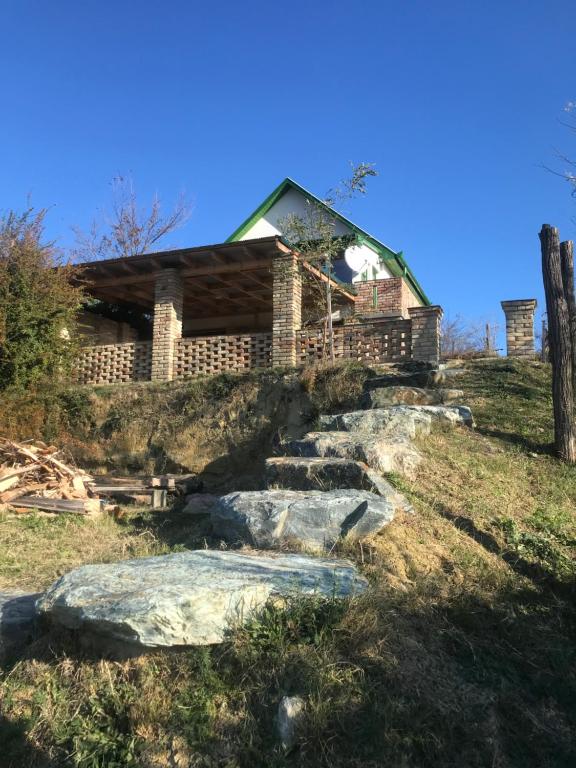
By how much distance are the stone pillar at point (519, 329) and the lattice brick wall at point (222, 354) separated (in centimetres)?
498

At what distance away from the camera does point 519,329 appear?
1303cm

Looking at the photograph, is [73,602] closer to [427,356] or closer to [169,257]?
[427,356]

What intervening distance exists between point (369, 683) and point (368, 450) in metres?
3.43

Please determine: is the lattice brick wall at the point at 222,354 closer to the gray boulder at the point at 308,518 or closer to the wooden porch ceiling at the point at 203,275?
the wooden porch ceiling at the point at 203,275

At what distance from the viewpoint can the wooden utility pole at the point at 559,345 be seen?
7625 millimetres

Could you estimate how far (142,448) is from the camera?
1167 centimetres

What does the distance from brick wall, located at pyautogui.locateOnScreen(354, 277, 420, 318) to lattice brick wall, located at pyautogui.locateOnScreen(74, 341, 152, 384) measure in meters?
6.04

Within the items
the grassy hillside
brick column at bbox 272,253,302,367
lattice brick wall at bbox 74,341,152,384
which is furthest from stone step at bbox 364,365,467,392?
lattice brick wall at bbox 74,341,152,384

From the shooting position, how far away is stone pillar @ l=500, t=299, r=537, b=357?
→ 12.9 metres

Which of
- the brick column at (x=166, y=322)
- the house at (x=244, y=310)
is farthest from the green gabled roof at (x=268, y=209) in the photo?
the brick column at (x=166, y=322)

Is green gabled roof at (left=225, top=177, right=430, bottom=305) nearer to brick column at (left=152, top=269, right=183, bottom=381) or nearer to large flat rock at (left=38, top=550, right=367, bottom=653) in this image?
brick column at (left=152, top=269, right=183, bottom=381)

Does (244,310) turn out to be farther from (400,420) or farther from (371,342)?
(400,420)

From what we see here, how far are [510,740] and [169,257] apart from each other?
12.0 m

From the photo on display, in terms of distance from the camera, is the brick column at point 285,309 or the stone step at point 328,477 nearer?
the stone step at point 328,477
